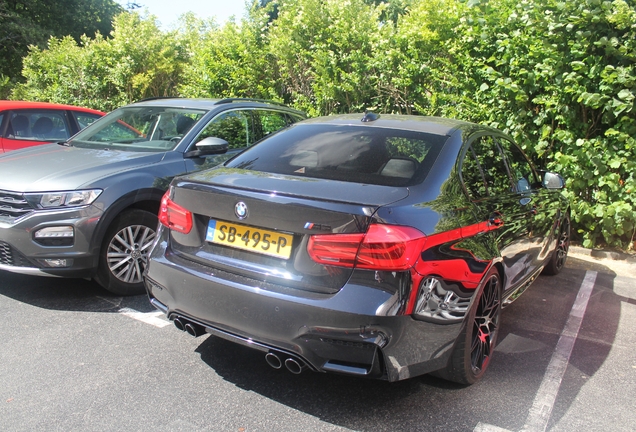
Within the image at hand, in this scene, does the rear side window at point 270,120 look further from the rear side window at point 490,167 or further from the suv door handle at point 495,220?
the suv door handle at point 495,220

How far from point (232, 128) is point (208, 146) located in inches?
30.6

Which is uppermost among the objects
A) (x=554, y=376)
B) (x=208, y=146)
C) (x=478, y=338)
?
(x=208, y=146)

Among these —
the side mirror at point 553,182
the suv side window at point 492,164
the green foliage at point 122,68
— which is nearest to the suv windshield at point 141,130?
the suv side window at point 492,164

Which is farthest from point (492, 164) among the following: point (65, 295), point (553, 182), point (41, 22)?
point (41, 22)

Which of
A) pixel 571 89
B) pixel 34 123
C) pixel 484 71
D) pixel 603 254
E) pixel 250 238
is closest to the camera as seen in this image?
pixel 250 238

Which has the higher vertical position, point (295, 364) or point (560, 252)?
point (295, 364)

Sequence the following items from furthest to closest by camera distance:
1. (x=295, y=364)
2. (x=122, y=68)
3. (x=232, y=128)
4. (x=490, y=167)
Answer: (x=122, y=68)
(x=232, y=128)
(x=490, y=167)
(x=295, y=364)

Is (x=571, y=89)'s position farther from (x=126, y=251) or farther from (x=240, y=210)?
(x=126, y=251)

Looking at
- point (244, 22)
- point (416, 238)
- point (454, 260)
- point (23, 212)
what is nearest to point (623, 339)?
point (454, 260)

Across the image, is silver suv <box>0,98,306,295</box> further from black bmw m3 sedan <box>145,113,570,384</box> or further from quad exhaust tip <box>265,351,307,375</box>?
quad exhaust tip <box>265,351,307,375</box>

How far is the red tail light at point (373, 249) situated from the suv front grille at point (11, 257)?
2.71 metres

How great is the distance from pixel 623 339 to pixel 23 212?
15.1 ft

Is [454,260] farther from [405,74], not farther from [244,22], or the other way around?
[244,22]

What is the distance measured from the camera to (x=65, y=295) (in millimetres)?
4660
